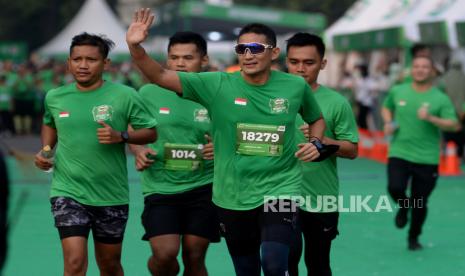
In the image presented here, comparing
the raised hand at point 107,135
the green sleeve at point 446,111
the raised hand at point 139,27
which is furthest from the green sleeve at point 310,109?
the green sleeve at point 446,111

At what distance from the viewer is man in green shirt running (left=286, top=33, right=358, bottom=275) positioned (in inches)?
323

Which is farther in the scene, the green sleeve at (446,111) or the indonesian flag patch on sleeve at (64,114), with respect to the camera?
the green sleeve at (446,111)

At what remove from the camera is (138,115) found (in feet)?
26.7

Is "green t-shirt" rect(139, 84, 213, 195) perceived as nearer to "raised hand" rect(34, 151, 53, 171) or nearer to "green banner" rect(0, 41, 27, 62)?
"raised hand" rect(34, 151, 53, 171)

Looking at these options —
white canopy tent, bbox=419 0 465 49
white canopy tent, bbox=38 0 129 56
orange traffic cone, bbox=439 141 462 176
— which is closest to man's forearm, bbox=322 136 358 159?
orange traffic cone, bbox=439 141 462 176

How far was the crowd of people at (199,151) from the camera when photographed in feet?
24.1

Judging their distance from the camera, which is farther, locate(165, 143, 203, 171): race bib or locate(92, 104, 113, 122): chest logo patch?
locate(165, 143, 203, 171): race bib

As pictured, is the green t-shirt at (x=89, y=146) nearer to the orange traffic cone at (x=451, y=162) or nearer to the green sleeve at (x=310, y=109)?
the green sleeve at (x=310, y=109)

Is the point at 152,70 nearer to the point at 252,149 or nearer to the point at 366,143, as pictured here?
the point at 252,149

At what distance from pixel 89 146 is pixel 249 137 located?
1.22 m

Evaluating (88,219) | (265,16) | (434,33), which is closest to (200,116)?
(88,219)

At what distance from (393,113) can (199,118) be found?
417 centimetres

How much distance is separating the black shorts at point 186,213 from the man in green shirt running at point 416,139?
11.4 ft

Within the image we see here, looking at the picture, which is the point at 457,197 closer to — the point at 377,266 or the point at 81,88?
the point at 377,266
